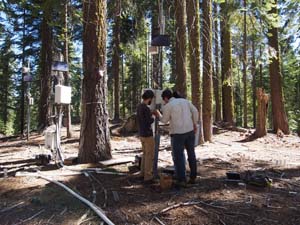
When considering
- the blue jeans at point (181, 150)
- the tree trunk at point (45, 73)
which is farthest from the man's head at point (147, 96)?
the tree trunk at point (45, 73)

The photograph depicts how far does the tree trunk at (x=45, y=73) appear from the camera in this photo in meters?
16.3

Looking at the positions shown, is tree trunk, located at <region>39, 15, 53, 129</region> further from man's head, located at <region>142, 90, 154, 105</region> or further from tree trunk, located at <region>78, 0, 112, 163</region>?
man's head, located at <region>142, 90, 154, 105</region>

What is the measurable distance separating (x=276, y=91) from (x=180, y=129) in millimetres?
10486

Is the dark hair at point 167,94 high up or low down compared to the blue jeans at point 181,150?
up

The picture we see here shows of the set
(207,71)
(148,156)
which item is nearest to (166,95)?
(148,156)

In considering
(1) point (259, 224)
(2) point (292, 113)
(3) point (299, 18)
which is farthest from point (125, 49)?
(2) point (292, 113)

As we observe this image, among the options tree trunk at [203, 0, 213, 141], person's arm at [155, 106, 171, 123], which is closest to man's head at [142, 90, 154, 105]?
person's arm at [155, 106, 171, 123]

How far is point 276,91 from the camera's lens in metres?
15.0

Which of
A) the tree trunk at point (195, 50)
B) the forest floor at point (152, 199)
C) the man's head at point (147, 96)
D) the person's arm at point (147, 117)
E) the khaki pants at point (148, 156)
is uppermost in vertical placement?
the tree trunk at point (195, 50)

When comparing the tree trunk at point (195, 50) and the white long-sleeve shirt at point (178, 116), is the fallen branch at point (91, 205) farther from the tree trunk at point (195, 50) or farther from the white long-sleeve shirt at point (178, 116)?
the tree trunk at point (195, 50)

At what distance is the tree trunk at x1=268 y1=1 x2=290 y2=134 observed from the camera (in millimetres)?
14701

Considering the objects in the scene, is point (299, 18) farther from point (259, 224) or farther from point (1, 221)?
point (1, 221)

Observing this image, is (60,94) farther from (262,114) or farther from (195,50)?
(262,114)

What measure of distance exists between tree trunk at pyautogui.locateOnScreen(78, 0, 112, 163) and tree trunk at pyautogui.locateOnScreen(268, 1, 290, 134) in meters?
9.47
